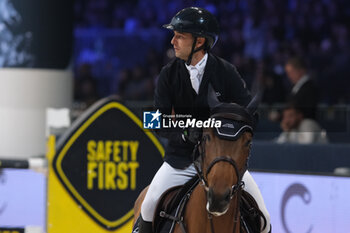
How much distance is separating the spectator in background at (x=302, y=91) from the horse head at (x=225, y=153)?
4519 millimetres

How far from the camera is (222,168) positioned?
3.37 metres

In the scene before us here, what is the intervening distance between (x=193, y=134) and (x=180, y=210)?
55 centimetres

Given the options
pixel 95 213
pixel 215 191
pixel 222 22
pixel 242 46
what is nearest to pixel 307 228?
pixel 95 213

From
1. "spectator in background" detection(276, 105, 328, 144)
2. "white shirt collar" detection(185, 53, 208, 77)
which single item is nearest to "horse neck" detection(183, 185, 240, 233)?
"white shirt collar" detection(185, 53, 208, 77)

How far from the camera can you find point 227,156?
11.2ft

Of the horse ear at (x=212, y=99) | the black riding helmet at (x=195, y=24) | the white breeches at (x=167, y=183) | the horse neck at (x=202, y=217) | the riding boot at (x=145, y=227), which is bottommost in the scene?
the riding boot at (x=145, y=227)

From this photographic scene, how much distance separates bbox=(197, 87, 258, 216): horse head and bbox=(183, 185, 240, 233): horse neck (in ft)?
0.54

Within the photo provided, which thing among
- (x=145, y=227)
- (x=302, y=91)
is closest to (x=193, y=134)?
(x=145, y=227)

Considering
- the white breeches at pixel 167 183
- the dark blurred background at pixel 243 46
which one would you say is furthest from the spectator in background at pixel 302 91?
the white breeches at pixel 167 183

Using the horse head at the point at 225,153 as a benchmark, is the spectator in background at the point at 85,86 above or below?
above

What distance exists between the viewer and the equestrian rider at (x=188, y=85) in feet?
13.1

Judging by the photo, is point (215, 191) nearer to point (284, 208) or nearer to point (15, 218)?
point (284, 208)

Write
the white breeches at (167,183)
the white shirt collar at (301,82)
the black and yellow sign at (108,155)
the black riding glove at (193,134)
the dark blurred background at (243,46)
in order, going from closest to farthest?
the black riding glove at (193,134) < the white breeches at (167,183) < the black and yellow sign at (108,155) < the white shirt collar at (301,82) < the dark blurred background at (243,46)

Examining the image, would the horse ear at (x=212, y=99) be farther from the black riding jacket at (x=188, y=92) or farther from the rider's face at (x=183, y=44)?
the rider's face at (x=183, y=44)
